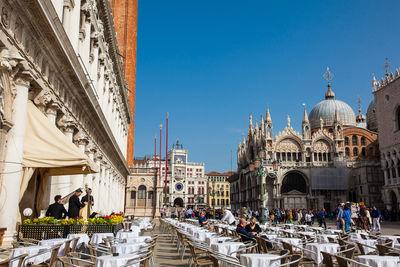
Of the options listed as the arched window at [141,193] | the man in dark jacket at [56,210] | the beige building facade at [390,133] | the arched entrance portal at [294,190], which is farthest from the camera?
the arched entrance portal at [294,190]

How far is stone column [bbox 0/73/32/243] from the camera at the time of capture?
8.03 metres

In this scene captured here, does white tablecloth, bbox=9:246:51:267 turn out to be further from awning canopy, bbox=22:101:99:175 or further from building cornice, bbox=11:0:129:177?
building cornice, bbox=11:0:129:177

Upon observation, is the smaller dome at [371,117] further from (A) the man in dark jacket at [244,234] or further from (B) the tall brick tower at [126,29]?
(A) the man in dark jacket at [244,234]

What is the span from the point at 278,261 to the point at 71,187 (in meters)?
9.98

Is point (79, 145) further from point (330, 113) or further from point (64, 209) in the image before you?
point (330, 113)

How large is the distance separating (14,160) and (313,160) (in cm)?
5482

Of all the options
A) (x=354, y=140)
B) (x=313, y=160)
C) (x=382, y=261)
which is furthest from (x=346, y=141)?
(x=382, y=261)

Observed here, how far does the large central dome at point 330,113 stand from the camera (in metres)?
67.6

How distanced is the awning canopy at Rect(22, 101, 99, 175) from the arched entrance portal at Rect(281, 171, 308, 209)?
47427 mm

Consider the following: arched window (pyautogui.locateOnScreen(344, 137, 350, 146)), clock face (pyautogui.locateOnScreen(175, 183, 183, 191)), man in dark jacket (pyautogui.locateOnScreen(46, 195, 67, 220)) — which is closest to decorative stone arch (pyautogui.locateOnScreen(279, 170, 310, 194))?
arched window (pyautogui.locateOnScreen(344, 137, 350, 146))

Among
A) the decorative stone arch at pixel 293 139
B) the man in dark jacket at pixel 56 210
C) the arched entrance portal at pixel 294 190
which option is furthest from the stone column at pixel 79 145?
the decorative stone arch at pixel 293 139

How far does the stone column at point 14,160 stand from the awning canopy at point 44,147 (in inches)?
23.7

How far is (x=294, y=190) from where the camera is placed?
5522 centimetres

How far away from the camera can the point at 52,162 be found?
9.45 metres
